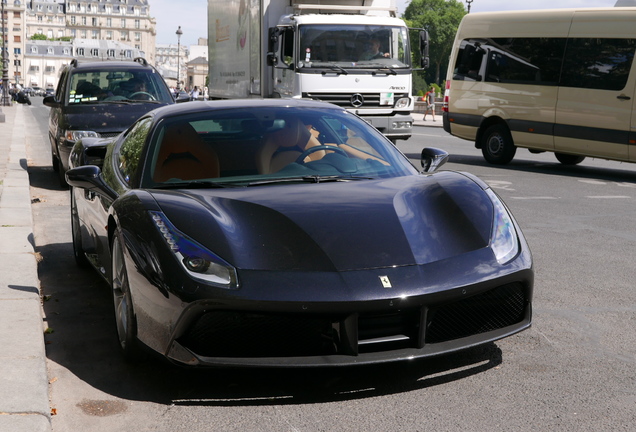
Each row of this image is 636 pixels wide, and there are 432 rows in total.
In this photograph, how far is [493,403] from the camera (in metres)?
3.73

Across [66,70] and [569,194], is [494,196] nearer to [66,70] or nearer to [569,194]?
[569,194]

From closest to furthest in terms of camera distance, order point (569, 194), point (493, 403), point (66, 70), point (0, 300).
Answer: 1. point (493, 403)
2. point (0, 300)
3. point (569, 194)
4. point (66, 70)

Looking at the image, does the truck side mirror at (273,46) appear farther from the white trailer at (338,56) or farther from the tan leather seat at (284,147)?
the tan leather seat at (284,147)

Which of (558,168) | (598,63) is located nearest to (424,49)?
(558,168)

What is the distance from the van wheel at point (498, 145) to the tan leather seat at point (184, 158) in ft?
40.5

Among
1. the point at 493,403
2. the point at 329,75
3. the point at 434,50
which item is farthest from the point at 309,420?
the point at 434,50

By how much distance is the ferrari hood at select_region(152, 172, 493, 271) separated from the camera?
3.84m

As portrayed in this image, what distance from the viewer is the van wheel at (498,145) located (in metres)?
16.8

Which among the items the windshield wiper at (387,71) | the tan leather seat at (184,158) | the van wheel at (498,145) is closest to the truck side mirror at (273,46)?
the windshield wiper at (387,71)

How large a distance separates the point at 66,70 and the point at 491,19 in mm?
7964

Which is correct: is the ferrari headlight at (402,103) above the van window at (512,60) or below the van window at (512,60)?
below

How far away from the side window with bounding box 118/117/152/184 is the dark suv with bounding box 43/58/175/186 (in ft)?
20.4

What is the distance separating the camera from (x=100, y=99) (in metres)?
12.7

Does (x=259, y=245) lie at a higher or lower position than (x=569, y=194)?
higher
